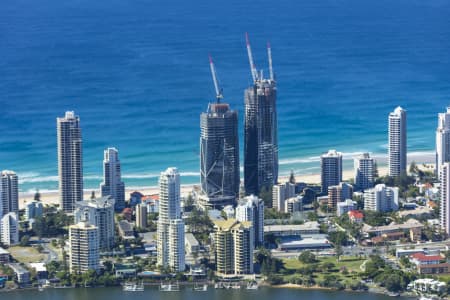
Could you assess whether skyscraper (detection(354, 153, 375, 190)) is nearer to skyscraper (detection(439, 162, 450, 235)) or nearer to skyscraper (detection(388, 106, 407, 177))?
skyscraper (detection(388, 106, 407, 177))

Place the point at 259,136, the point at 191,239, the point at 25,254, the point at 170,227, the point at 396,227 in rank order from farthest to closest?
the point at 259,136
the point at 396,227
the point at 191,239
the point at 25,254
the point at 170,227

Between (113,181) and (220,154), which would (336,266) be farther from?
(113,181)

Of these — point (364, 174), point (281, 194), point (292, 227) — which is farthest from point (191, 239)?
point (364, 174)

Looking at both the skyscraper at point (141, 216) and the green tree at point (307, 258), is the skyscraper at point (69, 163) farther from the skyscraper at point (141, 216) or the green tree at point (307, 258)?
the green tree at point (307, 258)

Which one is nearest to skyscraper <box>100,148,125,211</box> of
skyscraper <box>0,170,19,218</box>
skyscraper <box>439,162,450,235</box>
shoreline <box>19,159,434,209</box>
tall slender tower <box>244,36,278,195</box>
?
shoreline <box>19,159,434,209</box>

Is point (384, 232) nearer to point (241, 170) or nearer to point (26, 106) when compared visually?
point (241, 170)

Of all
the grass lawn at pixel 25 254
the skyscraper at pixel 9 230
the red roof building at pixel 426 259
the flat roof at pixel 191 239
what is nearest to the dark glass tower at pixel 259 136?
the flat roof at pixel 191 239
